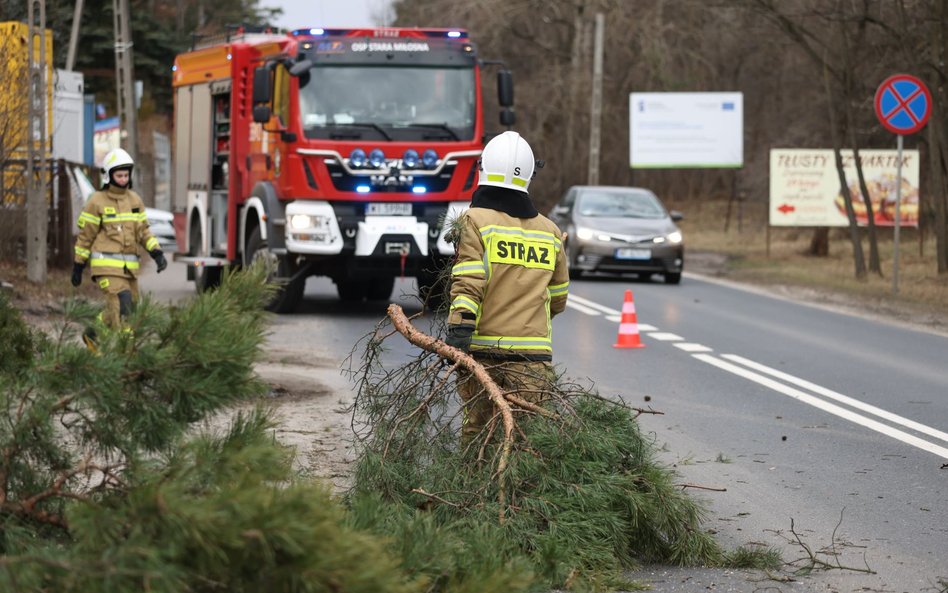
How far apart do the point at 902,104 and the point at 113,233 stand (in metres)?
13.4

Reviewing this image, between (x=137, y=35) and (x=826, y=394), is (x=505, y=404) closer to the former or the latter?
(x=826, y=394)

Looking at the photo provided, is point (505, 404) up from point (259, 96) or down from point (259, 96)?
down

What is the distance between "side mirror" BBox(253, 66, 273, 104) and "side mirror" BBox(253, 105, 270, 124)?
3.1 inches

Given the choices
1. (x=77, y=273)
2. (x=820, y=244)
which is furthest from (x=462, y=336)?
(x=820, y=244)

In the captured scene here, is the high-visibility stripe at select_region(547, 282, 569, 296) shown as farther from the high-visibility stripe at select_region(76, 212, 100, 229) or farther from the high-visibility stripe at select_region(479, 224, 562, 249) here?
the high-visibility stripe at select_region(76, 212, 100, 229)

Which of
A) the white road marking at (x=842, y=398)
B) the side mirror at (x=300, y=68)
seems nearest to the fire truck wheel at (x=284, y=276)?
the side mirror at (x=300, y=68)

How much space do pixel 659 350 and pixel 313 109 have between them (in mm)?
4944

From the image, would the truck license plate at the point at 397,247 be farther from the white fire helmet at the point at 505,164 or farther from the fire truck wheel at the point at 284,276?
the white fire helmet at the point at 505,164

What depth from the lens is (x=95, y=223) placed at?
11.6m

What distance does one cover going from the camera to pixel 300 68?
54.9ft

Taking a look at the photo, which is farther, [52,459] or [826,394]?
[826,394]

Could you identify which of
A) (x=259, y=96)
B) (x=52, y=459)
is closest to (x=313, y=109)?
(x=259, y=96)

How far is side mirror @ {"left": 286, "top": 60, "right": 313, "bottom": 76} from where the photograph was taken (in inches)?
659

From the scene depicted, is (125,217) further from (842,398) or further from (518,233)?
(518,233)
